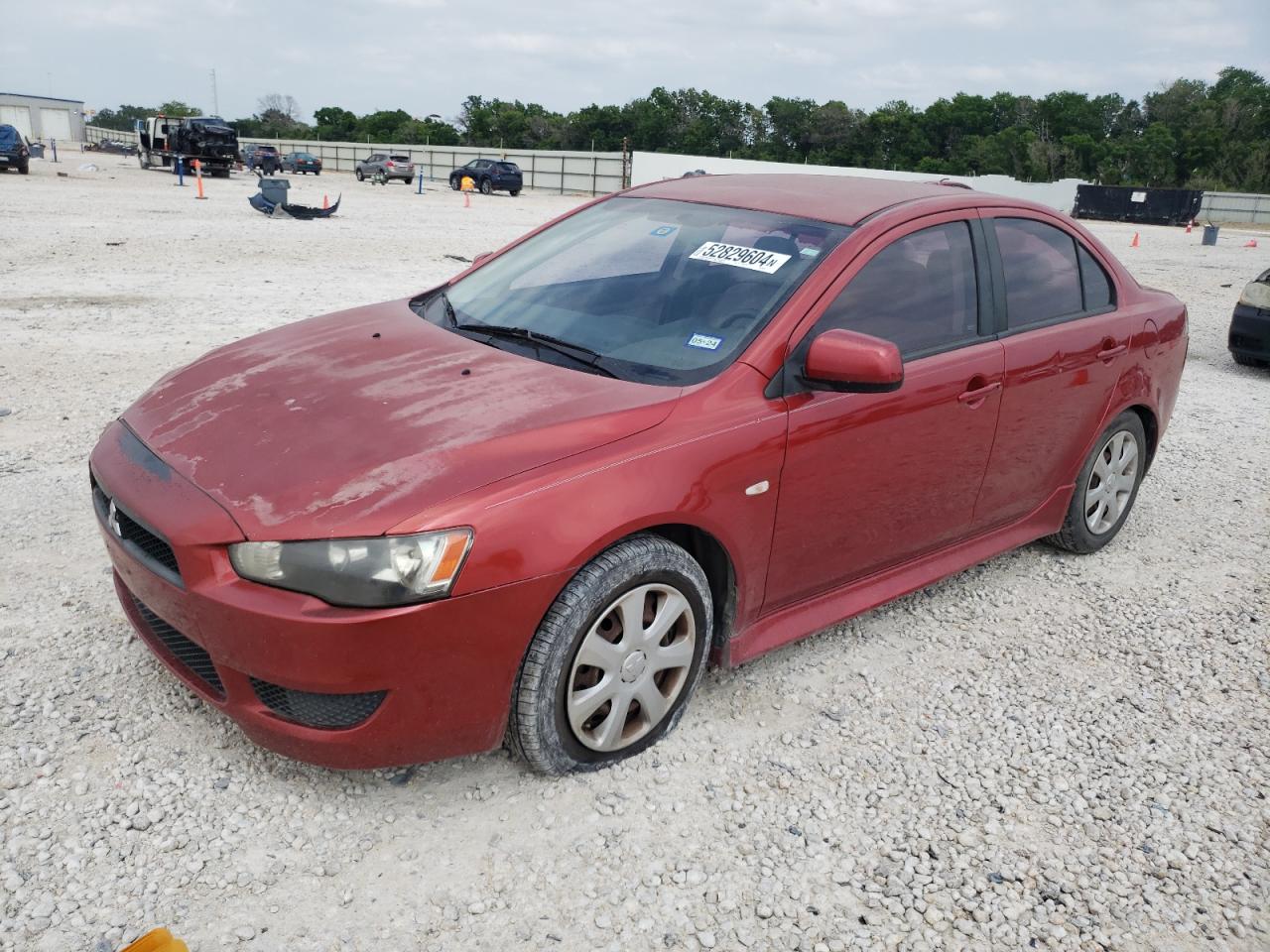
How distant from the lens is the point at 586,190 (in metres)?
50.0

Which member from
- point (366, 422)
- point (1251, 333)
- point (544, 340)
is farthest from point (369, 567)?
point (1251, 333)

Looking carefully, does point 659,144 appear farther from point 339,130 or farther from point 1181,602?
point 1181,602

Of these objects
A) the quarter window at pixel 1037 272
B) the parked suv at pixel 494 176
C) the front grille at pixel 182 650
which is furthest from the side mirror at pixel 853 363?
the parked suv at pixel 494 176

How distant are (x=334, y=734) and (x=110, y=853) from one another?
0.62 meters

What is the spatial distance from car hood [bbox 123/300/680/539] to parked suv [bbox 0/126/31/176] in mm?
34574

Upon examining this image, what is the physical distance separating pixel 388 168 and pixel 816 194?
44.3m

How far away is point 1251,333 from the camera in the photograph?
9.57 meters

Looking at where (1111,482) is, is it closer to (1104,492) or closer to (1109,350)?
(1104,492)

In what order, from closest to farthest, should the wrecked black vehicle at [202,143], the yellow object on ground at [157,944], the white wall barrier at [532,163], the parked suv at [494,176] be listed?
the yellow object on ground at [157,944]
the wrecked black vehicle at [202,143]
the parked suv at [494,176]
the white wall barrier at [532,163]

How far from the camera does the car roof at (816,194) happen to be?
3.55 metres

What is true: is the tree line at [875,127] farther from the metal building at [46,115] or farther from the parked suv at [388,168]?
the parked suv at [388,168]

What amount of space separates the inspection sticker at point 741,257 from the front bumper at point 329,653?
4.51 feet

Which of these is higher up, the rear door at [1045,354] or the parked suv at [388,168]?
the rear door at [1045,354]

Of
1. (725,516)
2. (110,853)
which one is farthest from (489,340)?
(110,853)
